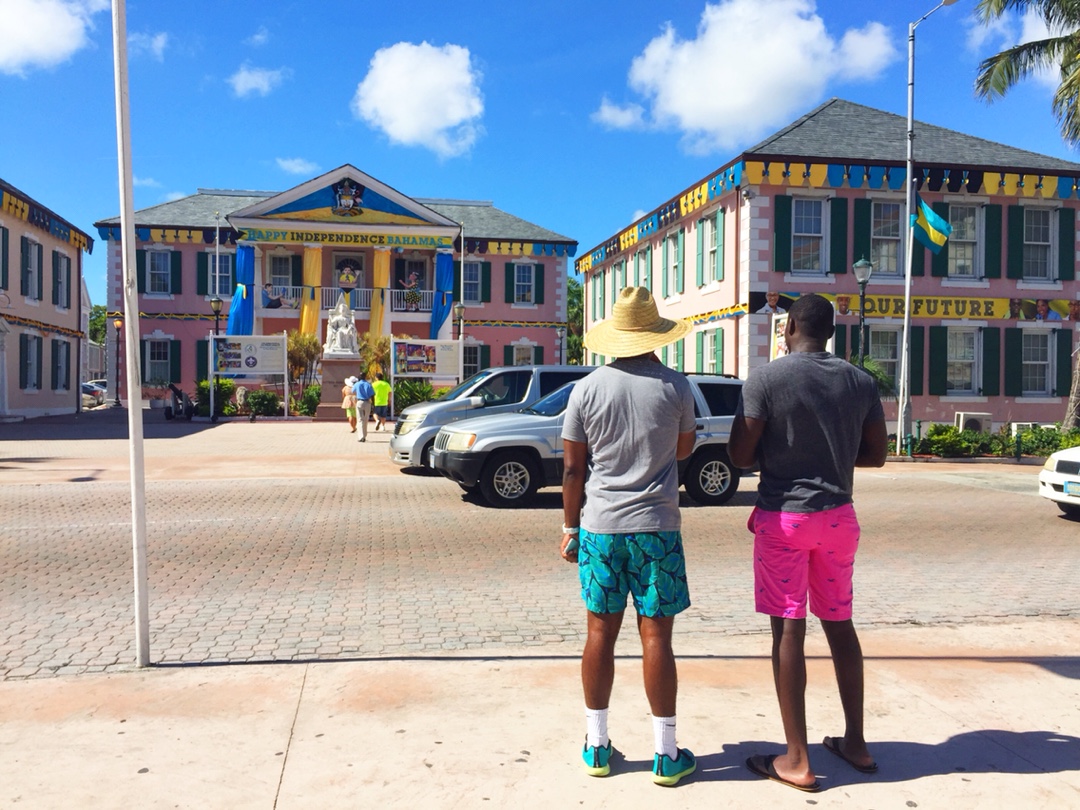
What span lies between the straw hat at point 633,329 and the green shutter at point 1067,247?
2509 centimetres

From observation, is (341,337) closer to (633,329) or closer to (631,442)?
(633,329)

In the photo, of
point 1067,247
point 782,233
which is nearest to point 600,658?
point 782,233

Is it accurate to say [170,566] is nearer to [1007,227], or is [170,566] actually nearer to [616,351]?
[616,351]

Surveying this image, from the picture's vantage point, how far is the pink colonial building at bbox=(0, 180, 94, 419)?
28833 mm

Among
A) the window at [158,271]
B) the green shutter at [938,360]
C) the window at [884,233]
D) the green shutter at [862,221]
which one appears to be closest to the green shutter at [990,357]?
the green shutter at [938,360]

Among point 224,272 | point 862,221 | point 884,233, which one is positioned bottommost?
point 884,233

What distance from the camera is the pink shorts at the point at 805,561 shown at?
3.59 metres

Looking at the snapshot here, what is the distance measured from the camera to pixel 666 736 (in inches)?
141

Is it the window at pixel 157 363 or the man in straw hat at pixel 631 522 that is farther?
the window at pixel 157 363

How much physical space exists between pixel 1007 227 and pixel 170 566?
2368 cm

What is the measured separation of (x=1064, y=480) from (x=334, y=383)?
76.9 ft

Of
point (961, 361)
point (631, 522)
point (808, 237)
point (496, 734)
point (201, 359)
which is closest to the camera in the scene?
point (631, 522)

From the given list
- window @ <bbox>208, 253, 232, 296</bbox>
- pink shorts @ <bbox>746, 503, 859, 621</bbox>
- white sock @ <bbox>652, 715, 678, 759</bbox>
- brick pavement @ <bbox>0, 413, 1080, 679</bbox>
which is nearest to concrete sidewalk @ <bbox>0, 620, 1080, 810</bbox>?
white sock @ <bbox>652, 715, 678, 759</bbox>

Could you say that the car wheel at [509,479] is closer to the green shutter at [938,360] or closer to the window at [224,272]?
the green shutter at [938,360]
